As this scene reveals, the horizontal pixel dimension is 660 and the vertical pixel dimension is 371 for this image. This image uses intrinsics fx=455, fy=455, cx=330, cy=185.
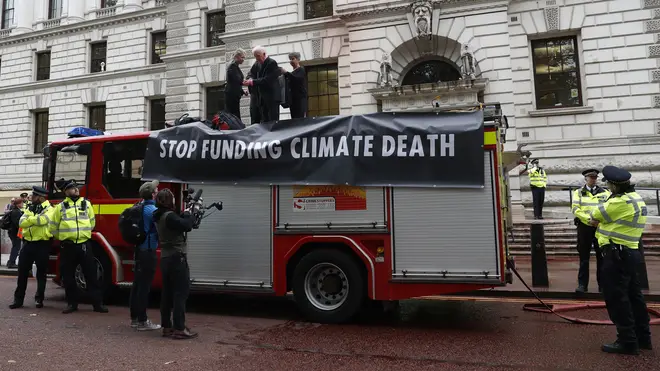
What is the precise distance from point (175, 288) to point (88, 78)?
84.4ft

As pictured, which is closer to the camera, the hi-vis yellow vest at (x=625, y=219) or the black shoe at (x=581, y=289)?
the hi-vis yellow vest at (x=625, y=219)

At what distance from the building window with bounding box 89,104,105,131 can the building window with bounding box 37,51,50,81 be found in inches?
182

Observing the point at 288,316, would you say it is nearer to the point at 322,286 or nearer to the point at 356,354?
the point at 322,286

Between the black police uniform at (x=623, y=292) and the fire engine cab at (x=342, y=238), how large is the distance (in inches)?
44.0

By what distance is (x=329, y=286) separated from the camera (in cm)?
631

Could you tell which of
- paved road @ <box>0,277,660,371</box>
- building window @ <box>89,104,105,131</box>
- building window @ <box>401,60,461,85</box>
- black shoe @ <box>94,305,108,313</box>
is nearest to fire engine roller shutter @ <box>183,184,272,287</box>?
paved road @ <box>0,277,660,371</box>

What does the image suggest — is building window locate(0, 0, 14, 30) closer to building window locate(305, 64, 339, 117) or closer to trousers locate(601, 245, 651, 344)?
building window locate(305, 64, 339, 117)

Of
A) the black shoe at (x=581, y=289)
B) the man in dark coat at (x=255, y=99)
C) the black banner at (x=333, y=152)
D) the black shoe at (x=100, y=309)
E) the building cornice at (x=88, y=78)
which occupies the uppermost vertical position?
the building cornice at (x=88, y=78)

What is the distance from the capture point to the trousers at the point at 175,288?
221 inches

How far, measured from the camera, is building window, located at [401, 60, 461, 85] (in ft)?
58.5

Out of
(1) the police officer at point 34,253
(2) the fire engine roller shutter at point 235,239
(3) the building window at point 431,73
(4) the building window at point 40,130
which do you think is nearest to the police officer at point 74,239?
(1) the police officer at point 34,253

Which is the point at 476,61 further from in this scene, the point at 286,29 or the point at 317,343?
the point at 317,343

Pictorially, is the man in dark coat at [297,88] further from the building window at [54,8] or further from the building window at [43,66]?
the building window at [54,8]

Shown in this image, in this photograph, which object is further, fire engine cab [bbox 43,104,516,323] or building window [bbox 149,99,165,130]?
building window [bbox 149,99,165,130]
